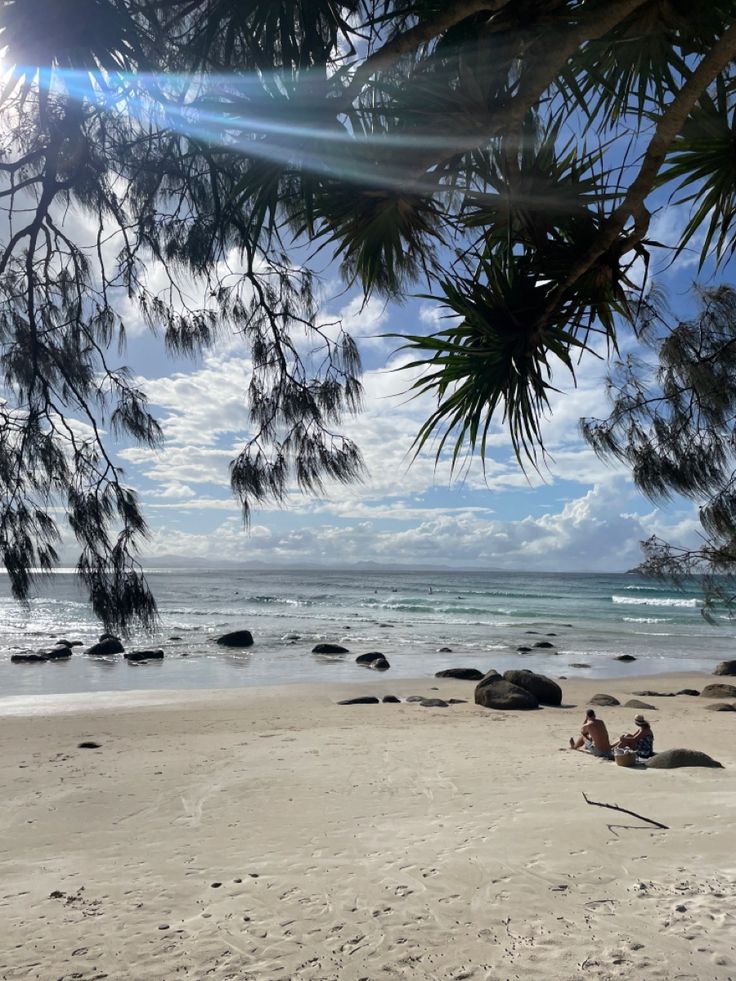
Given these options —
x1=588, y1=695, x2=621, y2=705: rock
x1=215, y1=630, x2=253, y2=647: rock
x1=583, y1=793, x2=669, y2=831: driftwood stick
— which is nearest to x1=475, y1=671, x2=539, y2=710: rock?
x1=588, y1=695, x2=621, y2=705: rock

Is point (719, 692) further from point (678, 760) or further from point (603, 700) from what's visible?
point (678, 760)

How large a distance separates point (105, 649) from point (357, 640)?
9.26 metres

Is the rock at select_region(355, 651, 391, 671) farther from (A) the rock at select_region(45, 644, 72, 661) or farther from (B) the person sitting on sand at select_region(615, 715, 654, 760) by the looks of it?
(B) the person sitting on sand at select_region(615, 715, 654, 760)

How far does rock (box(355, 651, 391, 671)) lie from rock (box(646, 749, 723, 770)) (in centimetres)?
1247

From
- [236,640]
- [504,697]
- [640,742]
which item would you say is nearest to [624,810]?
[640,742]

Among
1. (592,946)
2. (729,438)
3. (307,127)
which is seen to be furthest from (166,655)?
(307,127)

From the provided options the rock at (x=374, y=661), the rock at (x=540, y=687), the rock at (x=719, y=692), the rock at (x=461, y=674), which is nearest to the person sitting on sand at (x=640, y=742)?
the rock at (x=540, y=687)

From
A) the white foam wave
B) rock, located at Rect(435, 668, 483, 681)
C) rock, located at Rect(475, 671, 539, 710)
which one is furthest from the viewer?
the white foam wave

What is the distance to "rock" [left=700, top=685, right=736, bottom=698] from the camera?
16.4m

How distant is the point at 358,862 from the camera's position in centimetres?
547

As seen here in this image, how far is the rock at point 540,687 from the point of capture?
15.0 meters

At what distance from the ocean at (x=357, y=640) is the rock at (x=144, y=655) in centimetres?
29

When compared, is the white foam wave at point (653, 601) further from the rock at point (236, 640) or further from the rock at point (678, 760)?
the rock at point (678, 760)

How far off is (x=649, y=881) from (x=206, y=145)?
16.8 ft
